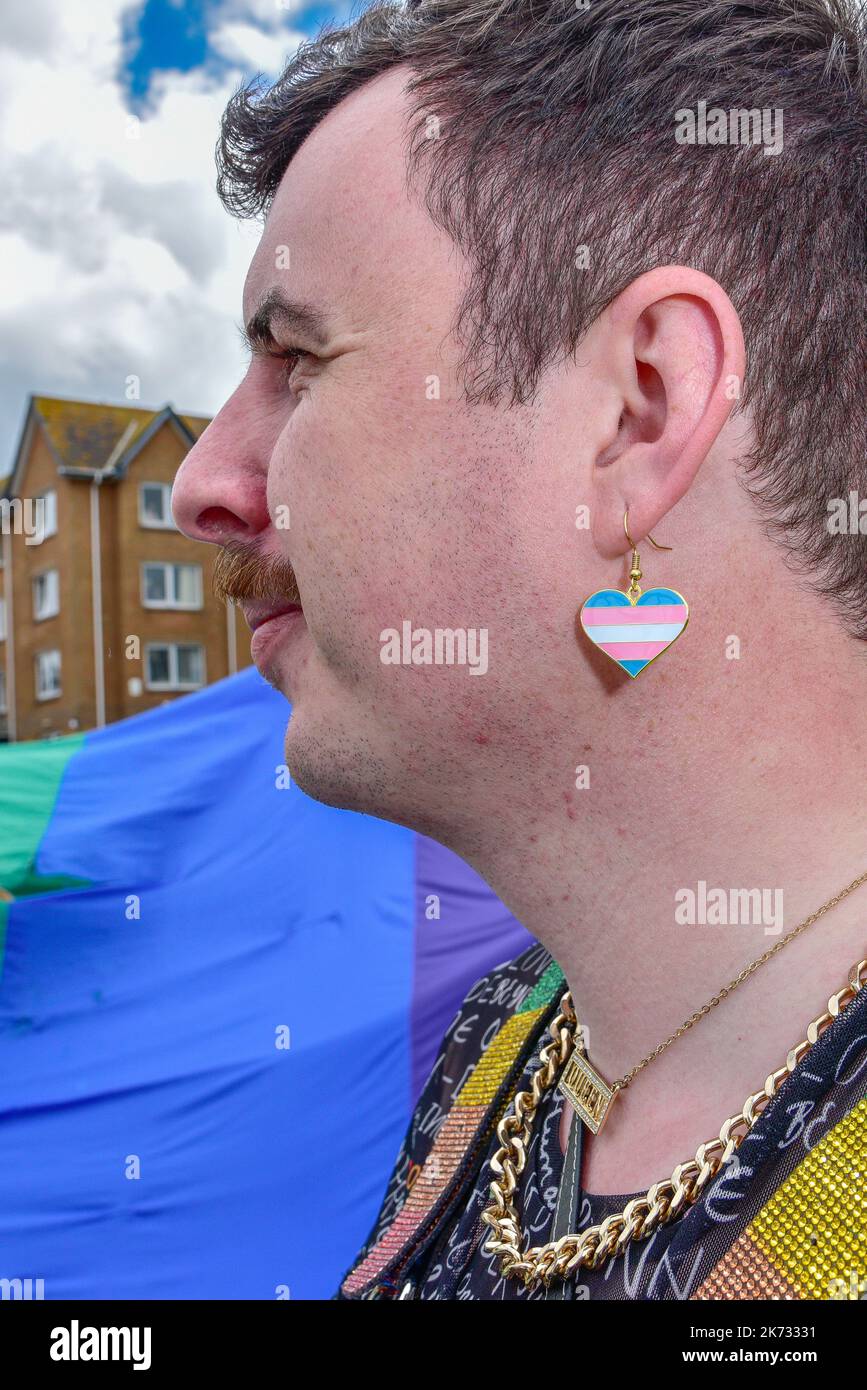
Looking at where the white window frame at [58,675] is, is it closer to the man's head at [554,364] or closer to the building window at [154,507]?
the building window at [154,507]

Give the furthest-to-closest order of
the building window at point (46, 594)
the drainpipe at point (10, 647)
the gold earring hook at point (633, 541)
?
1. the drainpipe at point (10, 647)
2. the building window at point (46, 594)
3. the gold earring hook at point (633, 541)

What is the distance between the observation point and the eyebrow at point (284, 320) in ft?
2.87

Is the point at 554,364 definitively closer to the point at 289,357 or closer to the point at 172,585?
the point at 289,357

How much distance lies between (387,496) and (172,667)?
14066 millimetres

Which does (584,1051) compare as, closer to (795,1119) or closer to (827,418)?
(795,1119)

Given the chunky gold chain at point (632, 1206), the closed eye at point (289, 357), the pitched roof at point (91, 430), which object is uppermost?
the pitched roof at point (91, 430)

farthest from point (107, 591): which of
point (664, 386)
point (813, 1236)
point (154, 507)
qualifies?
point (813, 1236)

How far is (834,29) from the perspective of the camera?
88 centimetres

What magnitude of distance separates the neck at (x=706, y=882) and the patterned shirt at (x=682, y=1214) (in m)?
0.05

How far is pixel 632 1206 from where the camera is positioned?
2.60ft

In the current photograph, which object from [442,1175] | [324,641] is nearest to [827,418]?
[324,641]

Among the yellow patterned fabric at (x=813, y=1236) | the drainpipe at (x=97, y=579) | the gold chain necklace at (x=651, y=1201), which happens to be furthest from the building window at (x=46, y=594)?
the yellow patterned fabric at (x=813, y=1236)

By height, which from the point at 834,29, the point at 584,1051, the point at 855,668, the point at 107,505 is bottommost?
the point at 584,1051
